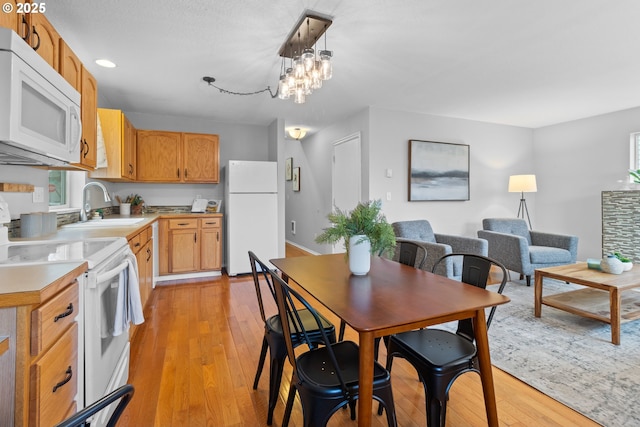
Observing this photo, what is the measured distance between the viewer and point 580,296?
3002 millimetres

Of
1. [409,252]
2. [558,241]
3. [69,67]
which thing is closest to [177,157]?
[69,67]

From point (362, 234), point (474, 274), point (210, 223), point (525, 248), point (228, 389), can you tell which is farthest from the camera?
point (210, 223)

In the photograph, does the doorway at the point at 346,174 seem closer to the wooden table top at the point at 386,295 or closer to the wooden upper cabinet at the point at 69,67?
the wooden table top at the point at 386,295

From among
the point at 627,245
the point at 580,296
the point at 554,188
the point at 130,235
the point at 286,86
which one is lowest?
the point at 580,296

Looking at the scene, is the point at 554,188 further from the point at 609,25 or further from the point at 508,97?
the point at 609,25

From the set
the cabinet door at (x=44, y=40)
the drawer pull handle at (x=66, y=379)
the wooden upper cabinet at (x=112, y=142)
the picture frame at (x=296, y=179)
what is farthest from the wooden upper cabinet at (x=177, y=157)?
the drawer pull handle at (x=66, y=379)

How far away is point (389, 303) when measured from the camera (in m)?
1.25

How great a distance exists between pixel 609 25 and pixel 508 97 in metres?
1.64

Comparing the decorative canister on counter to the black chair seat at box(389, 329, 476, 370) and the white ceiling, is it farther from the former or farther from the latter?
the black chair seat at box(389, 329, 476, 370)

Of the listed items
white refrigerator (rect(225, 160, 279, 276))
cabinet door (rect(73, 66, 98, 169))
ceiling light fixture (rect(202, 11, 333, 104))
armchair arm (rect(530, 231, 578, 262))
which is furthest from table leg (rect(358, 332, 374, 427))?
armchair arm (rect(530, 231, 578, 262))

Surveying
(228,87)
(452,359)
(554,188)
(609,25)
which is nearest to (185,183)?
(228,87)

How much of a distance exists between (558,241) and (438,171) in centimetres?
182

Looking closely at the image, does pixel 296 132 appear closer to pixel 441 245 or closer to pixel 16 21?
pixel 441 245

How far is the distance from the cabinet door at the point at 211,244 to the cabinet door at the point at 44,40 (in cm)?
271
